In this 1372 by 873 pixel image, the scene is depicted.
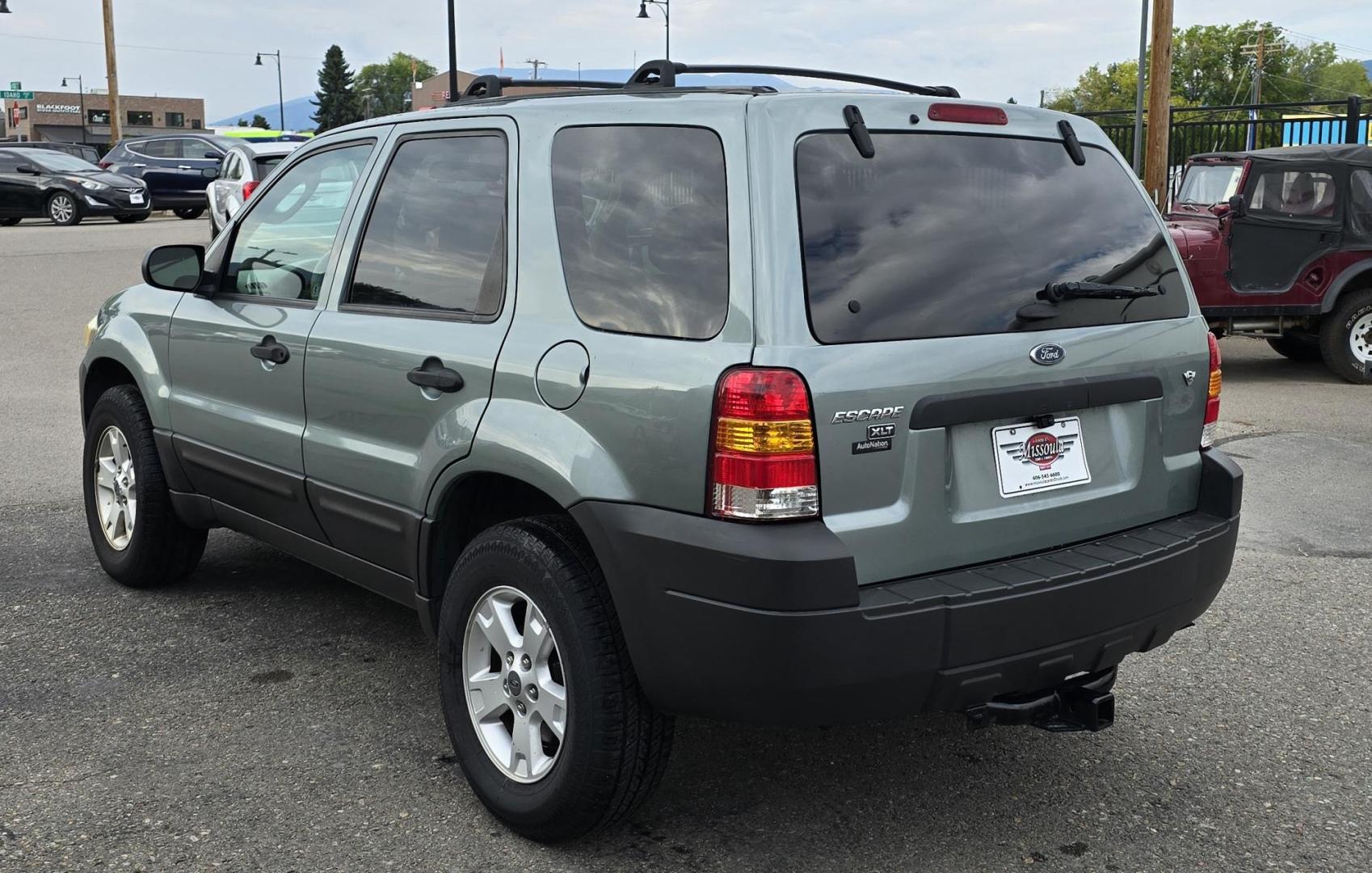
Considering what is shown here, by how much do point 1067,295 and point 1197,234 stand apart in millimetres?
9140

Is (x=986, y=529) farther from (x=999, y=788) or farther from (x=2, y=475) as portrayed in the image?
(x=2, y=475)

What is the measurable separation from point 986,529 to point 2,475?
6252 mm

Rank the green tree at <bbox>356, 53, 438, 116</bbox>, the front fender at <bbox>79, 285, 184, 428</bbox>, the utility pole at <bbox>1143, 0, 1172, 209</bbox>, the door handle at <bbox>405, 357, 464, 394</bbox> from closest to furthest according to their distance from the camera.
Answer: the door handle at <bbox>405, 357, 464, 394</bbox> < the front fender at <bbox>79, 285, 184, 428</bbox> < the utility pole at <bbox>1143, 0, 1172, 209</bbox> < the green tree at <bbox>356, 53, 438, 116</bbox>

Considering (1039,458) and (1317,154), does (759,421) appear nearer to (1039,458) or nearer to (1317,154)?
(1039,458)

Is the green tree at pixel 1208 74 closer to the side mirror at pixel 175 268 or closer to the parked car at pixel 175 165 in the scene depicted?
the parked car at pixel 175 165

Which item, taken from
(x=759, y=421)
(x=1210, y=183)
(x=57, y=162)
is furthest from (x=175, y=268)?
(x=57, y=162)

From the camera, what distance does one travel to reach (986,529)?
309 centimetres

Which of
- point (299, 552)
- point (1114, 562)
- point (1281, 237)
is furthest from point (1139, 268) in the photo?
point (1281, 237)

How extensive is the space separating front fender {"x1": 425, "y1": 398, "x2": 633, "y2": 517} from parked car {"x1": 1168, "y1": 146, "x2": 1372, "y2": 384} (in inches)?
368

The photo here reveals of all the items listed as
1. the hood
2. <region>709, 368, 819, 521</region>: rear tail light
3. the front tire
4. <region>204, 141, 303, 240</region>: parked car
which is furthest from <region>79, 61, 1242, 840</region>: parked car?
the front tire

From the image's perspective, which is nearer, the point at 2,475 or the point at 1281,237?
the point at 2,475

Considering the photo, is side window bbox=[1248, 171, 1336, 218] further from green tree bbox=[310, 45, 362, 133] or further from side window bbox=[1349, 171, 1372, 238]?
green tree bbox=[310, 45, 362, 133]

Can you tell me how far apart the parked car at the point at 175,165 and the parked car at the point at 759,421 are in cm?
2538

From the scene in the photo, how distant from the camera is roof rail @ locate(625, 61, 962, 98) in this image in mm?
3629
